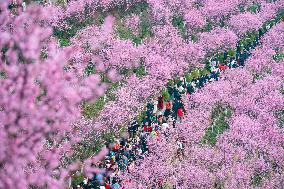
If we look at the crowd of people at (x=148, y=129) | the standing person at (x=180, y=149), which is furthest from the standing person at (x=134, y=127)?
the standing person at (x=180, y=149)

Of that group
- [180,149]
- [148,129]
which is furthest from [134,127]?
[180,149]

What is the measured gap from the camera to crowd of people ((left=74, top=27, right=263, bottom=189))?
21828 millimetres

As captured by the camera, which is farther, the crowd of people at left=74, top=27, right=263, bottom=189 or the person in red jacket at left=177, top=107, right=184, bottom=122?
the person in red jacket at left=177, top=107, right=184, bottom=122

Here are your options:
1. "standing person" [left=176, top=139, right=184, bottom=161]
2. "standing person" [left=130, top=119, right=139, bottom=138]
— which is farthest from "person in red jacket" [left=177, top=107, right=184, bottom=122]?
"standing person" [left=176, top=139, right=184, bottom=161]

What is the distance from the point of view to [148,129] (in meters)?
25.8

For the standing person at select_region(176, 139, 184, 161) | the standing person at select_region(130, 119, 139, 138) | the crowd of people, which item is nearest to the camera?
the crowd of people

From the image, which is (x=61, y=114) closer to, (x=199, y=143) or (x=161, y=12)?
(x=199, y=143)

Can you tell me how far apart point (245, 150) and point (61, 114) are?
55.2ft

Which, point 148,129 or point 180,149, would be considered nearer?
point 180,149

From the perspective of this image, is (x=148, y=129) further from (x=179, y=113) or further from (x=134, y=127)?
(x=179, y=113)

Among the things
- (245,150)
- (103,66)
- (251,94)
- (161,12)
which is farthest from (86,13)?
(245,150)

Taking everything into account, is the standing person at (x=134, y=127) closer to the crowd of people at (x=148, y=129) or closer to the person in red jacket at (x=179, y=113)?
the crowd of people at (x=148, y=129)

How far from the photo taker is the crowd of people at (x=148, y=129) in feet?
71.6

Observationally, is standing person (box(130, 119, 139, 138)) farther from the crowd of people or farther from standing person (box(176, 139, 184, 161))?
standing person (box(176, 139, 184, 161))
